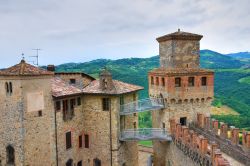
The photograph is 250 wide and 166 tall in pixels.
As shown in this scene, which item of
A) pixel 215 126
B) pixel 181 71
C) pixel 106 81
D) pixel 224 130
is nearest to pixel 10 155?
pixel 106 81

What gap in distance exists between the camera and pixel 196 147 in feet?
70.0

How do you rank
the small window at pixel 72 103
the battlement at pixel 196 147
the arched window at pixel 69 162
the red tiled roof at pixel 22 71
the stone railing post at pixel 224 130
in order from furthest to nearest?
the small window at pixel 72 103
the arched window at pixel 69 162
the stone railing post at pixel 224 130
the red tiled roof at pixel 22 71
the battlement at pixel 196 147

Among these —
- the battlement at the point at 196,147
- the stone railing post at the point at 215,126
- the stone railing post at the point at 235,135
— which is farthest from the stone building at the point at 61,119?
the stone railing post at the point at 235,135

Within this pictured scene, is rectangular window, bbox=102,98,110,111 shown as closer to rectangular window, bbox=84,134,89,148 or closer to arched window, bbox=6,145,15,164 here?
rectangular window, bbox=84,134,89,148

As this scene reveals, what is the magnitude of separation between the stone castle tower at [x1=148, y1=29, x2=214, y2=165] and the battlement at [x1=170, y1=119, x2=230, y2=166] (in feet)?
5.53

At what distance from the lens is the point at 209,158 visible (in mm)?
18938

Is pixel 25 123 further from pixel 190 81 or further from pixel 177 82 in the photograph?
pixel 190 81

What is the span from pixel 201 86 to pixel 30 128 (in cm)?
1561

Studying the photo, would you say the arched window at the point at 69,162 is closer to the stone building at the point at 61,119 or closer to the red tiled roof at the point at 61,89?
the stone building at the point at 61,119

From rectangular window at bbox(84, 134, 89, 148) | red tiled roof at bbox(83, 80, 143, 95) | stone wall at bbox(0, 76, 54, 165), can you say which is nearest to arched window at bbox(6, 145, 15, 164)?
stone wall at bbox(0, 76, 54, 165)

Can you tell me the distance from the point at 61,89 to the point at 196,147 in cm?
1291

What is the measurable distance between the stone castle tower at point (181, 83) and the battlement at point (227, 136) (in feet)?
3.53

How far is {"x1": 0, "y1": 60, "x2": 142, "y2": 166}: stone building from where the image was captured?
23.8 meters

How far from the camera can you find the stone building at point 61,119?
78.0ft
